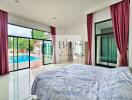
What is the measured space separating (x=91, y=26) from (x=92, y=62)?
1.64 metres

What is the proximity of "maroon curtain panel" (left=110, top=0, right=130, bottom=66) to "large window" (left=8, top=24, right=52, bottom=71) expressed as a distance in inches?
179

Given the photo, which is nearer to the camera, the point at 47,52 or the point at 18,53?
the point at 18,53

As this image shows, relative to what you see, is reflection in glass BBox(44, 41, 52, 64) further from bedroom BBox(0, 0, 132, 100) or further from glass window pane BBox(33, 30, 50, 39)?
glass window pane BBox(33, 30, 50, 39)

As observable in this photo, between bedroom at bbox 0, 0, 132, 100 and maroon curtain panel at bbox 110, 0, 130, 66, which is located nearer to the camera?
bedroom at bbox 0, 0, 132, 100

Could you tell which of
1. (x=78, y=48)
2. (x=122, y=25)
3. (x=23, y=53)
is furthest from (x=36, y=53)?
(x=122, y=25)

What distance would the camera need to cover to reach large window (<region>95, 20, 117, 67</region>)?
4.29 metres

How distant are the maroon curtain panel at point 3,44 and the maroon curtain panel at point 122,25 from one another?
4333 millimetres

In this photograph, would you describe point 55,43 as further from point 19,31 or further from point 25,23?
point 19,31

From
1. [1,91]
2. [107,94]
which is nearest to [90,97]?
[107,94]

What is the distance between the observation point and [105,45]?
4715mm

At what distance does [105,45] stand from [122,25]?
52.7 inches

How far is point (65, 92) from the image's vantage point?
1.51m

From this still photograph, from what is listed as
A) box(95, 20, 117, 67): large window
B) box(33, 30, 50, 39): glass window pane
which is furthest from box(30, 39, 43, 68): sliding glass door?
box(95, 20, 117, 67): large window

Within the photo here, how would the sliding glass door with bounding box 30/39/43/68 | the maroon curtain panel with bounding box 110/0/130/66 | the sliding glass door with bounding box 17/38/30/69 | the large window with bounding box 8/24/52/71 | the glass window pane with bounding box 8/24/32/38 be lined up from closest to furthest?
the maroon curtain panel with bounding box 110/0/130/66, the glass window pane with bounding box 8/24/32/38, the large window with bounding box 8/24/52/71, the sliding glass door with bounding box 17/38/30/69, the sliding glass door with bounding box 30/39/43/68
